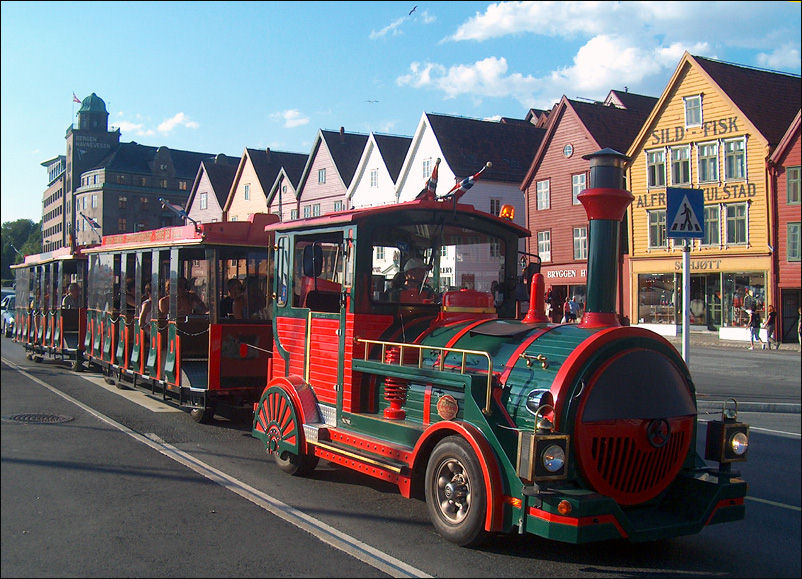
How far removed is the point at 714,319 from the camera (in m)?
30.7

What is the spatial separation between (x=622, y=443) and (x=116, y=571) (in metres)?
3.23

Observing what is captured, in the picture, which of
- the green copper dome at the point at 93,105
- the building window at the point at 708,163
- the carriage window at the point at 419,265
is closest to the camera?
the green copper dome at the point at 93,105

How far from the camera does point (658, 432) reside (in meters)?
5.12

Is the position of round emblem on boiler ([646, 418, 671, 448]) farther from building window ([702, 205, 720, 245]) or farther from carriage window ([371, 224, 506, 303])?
building window ([702, 205, 720, 245])

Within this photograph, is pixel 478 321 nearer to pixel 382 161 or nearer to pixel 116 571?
pixel 116 571

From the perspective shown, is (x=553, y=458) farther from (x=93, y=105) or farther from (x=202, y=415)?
(x=202, y=415)

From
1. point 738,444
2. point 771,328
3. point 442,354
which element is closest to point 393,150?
point 771,328

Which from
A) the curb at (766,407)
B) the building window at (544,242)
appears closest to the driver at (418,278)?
the curb at (766,407)

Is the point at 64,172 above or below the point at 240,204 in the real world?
below

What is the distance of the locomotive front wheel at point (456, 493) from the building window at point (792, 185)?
2810 centimetres

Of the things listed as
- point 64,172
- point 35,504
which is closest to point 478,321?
point 64,172

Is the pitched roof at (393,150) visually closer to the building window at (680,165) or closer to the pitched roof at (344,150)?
the pitched roof at (344,150)

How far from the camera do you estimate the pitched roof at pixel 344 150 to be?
1772 inches

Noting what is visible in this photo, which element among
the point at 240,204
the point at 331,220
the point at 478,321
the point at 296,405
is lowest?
the point at 296,405
